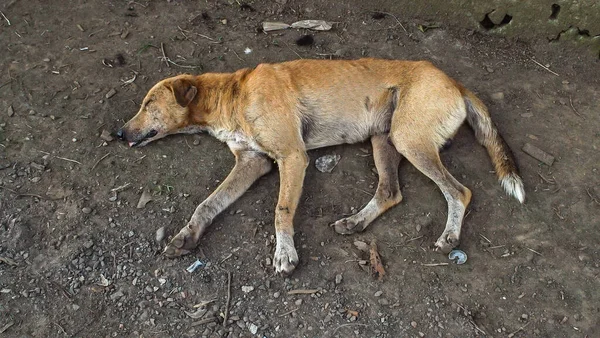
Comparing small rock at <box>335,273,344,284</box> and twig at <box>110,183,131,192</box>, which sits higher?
twig at <box>110,183,131,192</box>

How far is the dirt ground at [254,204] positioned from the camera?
3938mm

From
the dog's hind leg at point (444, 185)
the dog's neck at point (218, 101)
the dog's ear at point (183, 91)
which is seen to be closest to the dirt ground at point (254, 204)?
the dog's hind leg at point (444, 185)

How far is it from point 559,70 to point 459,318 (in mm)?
3541

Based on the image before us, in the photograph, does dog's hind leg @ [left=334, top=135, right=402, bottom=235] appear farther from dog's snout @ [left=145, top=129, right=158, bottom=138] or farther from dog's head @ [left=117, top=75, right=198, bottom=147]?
dog's snout @ [left=145, top=129, right=158, bottom=138]

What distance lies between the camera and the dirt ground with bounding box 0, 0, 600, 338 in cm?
394

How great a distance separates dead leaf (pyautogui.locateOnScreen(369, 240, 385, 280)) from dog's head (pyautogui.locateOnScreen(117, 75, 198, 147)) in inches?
86.9

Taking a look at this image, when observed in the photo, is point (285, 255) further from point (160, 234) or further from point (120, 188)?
point (120, 188)

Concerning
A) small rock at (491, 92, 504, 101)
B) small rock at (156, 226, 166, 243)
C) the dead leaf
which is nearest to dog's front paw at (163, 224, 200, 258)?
small rock at (156, 226, 166, 243)

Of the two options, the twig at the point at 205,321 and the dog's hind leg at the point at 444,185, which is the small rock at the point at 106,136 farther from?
the dog's hind leg at the point at 444,185

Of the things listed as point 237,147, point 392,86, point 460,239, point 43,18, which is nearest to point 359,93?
point 392,86

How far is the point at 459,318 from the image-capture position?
12.9 feet

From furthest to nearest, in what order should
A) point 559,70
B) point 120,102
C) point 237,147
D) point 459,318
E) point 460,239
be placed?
point 559,70, point 120,102, point 237,147, point 460,239, point 459,318

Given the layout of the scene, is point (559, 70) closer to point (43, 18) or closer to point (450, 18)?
point (450, 18)

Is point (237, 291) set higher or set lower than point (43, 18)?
lower
